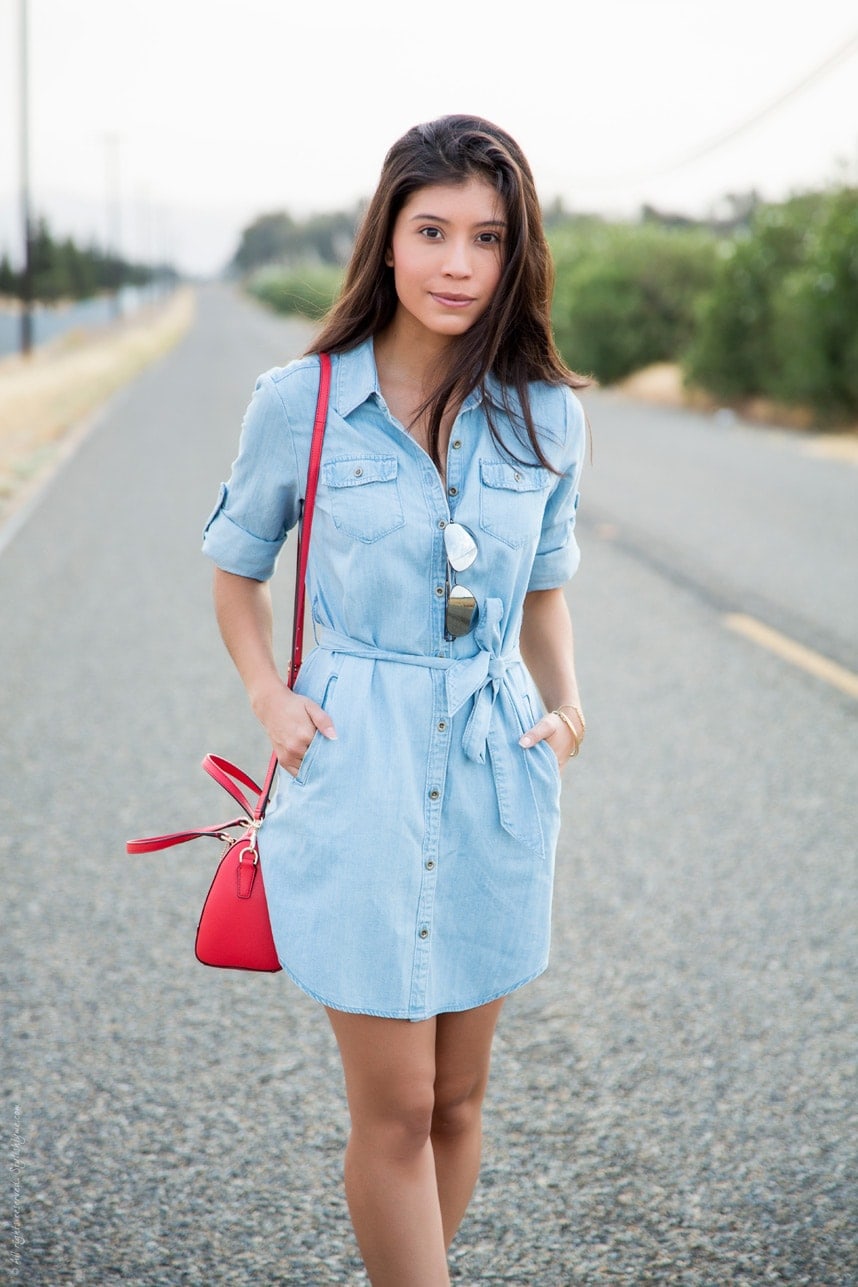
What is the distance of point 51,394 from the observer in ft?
72.5

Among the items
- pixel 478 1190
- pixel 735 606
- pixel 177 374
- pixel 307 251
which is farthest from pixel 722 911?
pixel 307 251

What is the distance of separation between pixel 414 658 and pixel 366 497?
22 centimetres

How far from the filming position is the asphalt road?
95.3 inches

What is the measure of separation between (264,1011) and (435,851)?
1570mm

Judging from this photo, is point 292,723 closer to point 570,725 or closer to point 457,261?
point 570,725

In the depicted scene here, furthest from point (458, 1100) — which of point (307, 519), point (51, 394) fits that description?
point (51, 394)

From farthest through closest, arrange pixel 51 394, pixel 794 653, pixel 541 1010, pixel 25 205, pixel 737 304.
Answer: pixel 25 205
pixel 51 394
pixel 737 304
pixel 794 653
pixel 541 1010

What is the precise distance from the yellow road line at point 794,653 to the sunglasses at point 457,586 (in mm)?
4291

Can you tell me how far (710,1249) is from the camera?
2377 millimetres

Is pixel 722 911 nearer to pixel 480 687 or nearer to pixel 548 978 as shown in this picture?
pixel 548 978

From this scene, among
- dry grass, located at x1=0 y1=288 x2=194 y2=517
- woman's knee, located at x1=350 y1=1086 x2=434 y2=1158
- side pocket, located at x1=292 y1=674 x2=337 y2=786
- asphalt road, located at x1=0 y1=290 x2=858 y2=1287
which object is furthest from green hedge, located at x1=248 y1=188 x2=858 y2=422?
woman's knee, located at x1=350 y1=1086 x2=434 y2=1158

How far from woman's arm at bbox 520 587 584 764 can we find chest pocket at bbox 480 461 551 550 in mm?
220

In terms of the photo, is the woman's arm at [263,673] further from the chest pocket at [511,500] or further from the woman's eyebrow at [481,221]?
the woman's eyebrow at [481,221]

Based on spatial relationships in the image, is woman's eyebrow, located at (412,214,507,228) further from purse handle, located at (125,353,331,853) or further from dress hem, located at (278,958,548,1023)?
dress hem, located at (278,958,548,1023)
